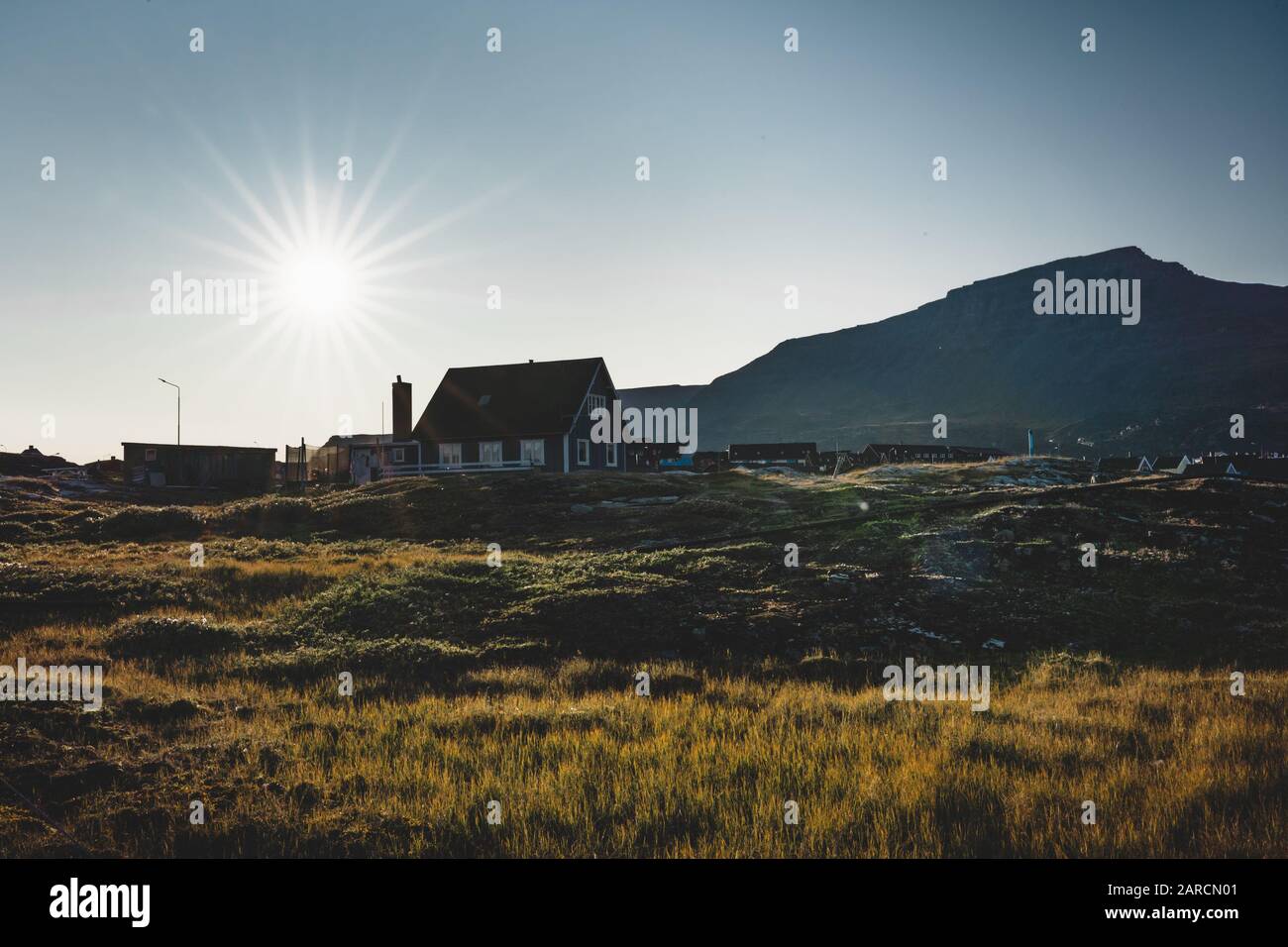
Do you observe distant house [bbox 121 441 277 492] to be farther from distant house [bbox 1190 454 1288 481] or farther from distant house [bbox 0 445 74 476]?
distant house [bbox 1190 454 1288 481]

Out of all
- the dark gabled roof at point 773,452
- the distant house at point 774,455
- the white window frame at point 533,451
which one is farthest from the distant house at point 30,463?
the dark gabled roof at point 773,452

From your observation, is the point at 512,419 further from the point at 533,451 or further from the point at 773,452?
the point at 773,452

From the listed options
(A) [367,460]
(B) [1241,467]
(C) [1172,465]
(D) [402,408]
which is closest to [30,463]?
(A) [367,460]

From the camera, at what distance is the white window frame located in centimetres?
5541

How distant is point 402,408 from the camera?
61.5m

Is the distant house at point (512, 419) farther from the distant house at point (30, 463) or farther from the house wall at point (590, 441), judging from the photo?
the distant house at point (30, 463)

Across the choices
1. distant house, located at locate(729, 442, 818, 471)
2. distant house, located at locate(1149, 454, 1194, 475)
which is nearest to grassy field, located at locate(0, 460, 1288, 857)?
distant house, located at locate(1149, 454, 1194, 475)

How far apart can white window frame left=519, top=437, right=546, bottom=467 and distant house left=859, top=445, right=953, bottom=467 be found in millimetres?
53278

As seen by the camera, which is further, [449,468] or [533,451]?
[449,468]

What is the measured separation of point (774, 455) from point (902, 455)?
16352 millimetres

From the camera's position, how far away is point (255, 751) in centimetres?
909

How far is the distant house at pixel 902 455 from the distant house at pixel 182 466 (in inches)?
2612
